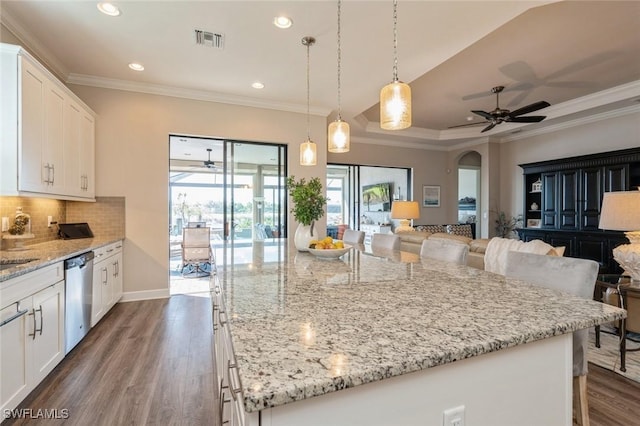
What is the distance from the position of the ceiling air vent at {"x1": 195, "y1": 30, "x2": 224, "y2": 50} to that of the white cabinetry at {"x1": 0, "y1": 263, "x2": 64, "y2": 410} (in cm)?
235

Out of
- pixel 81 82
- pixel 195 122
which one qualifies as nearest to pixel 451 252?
pixel 195 122

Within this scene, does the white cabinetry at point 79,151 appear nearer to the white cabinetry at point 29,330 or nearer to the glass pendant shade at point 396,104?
the white cabinetry at point 29,330

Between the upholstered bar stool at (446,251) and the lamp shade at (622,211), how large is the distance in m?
1.67

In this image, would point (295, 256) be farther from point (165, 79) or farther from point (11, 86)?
point (165, 79)

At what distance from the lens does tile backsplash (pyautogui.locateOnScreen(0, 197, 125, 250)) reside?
3.05m

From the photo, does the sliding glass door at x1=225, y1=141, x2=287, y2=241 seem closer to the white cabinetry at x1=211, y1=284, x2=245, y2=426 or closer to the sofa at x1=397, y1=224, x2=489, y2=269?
the sofa at x1=397, y1=224, x2=489, y2=269

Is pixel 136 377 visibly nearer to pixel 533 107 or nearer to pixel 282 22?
pixel 282 22

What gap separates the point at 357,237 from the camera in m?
3.56

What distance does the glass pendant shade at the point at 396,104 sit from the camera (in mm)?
1740

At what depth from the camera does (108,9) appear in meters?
2.53

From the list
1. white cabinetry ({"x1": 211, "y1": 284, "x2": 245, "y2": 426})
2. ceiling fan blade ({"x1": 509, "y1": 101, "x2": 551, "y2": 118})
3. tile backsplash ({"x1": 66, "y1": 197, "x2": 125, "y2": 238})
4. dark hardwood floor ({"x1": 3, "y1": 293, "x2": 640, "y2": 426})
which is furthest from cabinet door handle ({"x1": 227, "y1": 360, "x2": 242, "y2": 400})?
ceiling fan blade ({"x1": 509, "y1": 101, "x2": 551, "y2": 118})

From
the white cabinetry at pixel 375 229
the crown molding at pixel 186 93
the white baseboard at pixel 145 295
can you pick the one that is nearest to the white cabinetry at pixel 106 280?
the white baseboard at pixel 145 295

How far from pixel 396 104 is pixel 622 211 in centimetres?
245

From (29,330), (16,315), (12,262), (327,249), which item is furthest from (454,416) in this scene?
(12,262)
